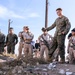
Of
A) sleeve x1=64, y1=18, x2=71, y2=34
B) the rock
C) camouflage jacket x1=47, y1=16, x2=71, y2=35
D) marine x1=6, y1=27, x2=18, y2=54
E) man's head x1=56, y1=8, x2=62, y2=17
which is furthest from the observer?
marine x1=6, y1=27, x2=18, y2=54

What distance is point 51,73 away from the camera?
27.9 ft

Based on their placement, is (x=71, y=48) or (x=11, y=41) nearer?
(x=71, y=48)

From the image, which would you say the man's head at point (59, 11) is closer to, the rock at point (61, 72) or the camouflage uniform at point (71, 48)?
the camouflage uniform at point (71, 48)

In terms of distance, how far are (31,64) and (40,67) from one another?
0.43m

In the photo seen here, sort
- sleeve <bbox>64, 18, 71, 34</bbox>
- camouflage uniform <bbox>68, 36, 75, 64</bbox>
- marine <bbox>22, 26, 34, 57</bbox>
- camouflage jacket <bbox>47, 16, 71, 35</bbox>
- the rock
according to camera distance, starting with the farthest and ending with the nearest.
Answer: marine <bbox>22, 26, 34, 57</bbox>
camouflage uniform <bbox>68, 36, 75, 64</bbox>
camouflage jacket <bbox>47, 16, 71, 35</bbox>
sleeve <bbox>64, 18, 71, 34</bbox>
the rock

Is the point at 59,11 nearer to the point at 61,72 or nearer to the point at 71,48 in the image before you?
the point at 71,48

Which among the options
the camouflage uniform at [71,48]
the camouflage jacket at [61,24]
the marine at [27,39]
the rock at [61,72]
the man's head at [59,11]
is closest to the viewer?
the rock at [61,72]

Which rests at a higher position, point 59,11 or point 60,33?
point 59,11

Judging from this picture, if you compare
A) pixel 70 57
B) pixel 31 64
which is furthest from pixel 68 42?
pixel 31 64

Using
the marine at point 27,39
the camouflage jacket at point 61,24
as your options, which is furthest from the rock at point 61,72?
the marine at point 27,39

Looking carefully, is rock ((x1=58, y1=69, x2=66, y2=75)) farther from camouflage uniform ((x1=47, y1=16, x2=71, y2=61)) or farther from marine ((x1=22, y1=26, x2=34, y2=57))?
marine ((x1=22, y1=26, x2=34, y2=57))

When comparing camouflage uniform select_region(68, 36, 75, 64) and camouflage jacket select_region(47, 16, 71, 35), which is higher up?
camouflage jacket select_region(47, 16, 71, 35)

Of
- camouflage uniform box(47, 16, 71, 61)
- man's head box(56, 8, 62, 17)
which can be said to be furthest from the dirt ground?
man's head box(56, 8, 62, 17)

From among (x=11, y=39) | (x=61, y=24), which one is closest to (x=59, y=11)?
(x=61, y=24)
